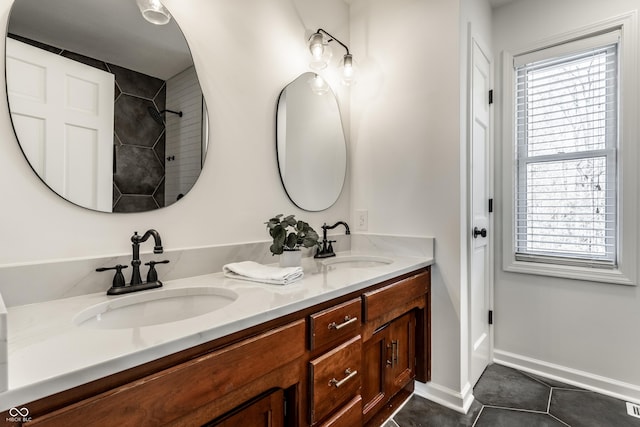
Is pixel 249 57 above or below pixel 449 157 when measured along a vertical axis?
above

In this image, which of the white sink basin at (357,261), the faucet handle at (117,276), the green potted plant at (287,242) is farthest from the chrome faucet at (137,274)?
the white sink basin at (357,261)

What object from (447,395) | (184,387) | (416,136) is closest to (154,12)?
(184,387)

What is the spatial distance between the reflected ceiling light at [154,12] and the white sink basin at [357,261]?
134cm

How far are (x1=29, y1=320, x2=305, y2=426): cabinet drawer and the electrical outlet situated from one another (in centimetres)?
128

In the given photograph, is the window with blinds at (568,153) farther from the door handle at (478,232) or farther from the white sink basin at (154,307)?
the white sink basin at (154,307)

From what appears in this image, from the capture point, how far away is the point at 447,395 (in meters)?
1.78

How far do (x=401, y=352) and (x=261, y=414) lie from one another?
0.98 metres

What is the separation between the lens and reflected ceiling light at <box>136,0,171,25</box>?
1199mm

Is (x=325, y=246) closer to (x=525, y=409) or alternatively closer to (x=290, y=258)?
(x=290, y=258)

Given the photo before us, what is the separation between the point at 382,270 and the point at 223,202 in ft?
2.62

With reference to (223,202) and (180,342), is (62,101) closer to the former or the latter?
(223,202)

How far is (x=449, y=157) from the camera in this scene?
179 centimetres

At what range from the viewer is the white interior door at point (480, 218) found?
1905 millimetres

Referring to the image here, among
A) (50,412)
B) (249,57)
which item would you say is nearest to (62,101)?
(249,57)
